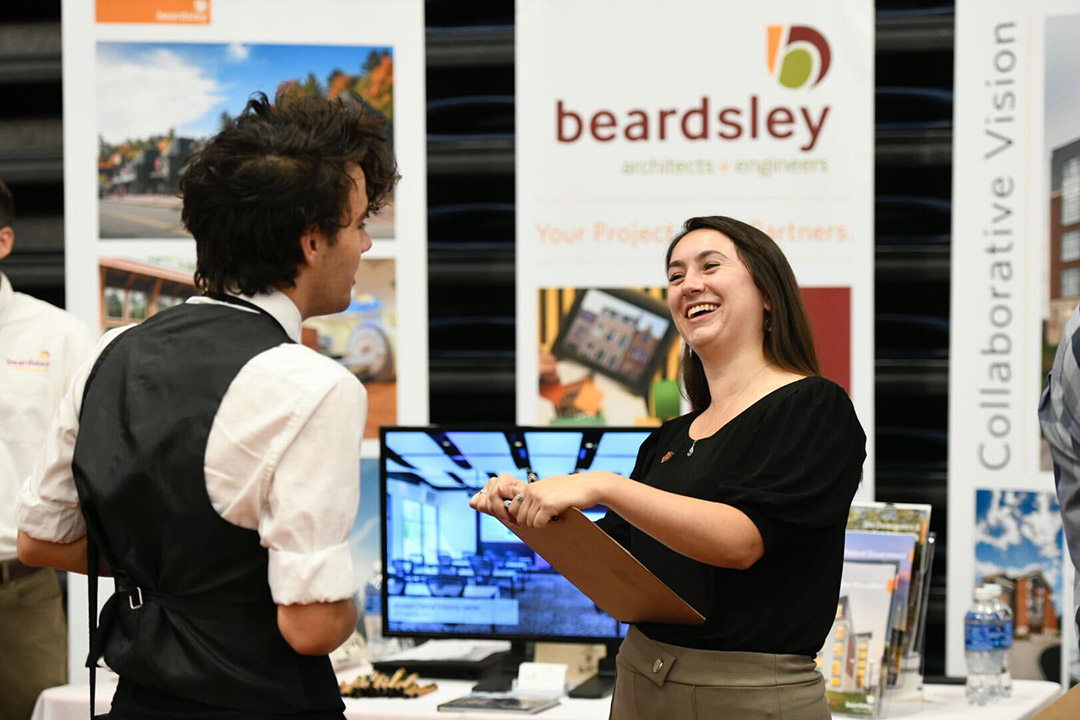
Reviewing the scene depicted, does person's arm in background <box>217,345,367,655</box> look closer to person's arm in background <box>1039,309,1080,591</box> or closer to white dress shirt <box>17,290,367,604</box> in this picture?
white dress shirt <box>17,290,367,604</box>

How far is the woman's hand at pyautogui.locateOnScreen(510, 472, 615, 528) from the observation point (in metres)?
1.78

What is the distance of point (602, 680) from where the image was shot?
300 cm

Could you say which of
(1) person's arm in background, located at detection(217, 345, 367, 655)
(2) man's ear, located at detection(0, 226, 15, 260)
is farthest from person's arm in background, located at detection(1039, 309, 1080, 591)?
(2) man's ear, located at detection(0, 226, 15, 260)

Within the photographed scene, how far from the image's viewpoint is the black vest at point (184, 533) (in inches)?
56.0

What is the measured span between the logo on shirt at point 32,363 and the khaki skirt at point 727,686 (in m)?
2.18

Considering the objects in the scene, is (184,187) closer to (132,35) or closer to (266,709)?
(266,709)

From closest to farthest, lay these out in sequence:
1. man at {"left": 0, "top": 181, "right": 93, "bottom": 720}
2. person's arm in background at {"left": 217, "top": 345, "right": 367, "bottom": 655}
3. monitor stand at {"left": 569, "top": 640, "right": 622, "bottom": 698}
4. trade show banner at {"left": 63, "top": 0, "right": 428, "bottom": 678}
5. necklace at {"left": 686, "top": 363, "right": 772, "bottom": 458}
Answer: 1. person's arm in background at {"left": 217, "top": 345, "right": 367, "bottom": 655}
2. necklace at {"left": 686, "top": 363, "right": 772, "bottom": 458}
3. monitor stand at {"left": 569, "top": 640, "right": 622, "bottom": 698}
4. man at {"left": 0, "top": 181, "right": 93, "bottom": 720}
5. trade show banner at {"left": 63, "top": 0, "right": 428, "bottom": 678}

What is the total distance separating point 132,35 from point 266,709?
2.94 m

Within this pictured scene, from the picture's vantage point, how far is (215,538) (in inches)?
56.1

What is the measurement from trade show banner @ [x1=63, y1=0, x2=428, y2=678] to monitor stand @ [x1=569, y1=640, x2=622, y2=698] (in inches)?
44.6

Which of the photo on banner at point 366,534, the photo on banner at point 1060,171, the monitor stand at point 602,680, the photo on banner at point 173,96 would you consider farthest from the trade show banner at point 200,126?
the photo on banner at point 1060,171

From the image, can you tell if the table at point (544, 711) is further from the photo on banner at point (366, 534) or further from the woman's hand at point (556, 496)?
the woman's hand at point (556, 496)

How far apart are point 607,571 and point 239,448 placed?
0.81m

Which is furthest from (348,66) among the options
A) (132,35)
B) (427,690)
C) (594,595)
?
(594,595)
